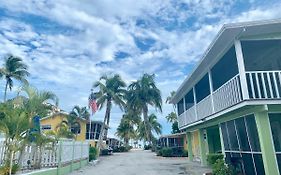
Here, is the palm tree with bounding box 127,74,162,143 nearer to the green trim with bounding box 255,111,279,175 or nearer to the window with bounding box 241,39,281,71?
the window with bounding box 241,39,281,71

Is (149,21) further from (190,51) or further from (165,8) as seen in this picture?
(190,51)

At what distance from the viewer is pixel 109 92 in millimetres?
35875

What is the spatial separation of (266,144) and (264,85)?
2123 millimetres

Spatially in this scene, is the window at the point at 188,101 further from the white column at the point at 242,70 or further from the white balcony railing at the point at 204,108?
the white column at the point at 242,70

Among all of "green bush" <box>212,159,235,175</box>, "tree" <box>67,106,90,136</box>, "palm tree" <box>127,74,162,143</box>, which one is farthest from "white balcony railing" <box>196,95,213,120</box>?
"tree" <box>67,106,90,136</box>

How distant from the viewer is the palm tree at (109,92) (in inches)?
1419

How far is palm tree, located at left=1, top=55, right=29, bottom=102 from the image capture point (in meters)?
31.0

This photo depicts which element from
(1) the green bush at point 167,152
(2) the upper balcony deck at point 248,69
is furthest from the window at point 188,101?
(1) the green bush at point 167,152

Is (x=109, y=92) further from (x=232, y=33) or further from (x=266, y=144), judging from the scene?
(x=266, y=144)

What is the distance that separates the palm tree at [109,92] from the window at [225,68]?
2281cm

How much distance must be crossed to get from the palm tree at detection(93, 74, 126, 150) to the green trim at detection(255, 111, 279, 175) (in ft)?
93.2

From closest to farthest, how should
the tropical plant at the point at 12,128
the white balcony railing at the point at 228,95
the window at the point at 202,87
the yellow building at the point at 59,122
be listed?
the white balcony railing at the point at 228,95 → the tropical plant at the point at 12,128 → the window at the point at 202,87 → the yellow building at the point at 59,122

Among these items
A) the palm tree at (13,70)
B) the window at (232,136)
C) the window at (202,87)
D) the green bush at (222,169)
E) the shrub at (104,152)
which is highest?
the palm tree at (13,70)

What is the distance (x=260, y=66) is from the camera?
10.4m
